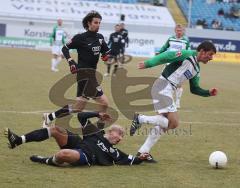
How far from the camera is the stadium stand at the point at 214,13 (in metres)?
53.6

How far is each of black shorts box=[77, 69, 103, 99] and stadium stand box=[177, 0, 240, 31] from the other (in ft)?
136

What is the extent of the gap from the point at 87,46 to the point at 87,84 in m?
0.79

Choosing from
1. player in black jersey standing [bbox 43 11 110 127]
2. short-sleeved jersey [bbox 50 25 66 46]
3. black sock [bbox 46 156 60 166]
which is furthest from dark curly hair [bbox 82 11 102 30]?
short-sleeved jersey [bbox 50 25 66 46]

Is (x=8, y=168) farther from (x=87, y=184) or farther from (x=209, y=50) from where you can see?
(x=209, y=50)

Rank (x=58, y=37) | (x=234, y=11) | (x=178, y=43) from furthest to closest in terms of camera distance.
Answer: (x=234, y=11) → (x=58, y=37) → (x=178, y=43)

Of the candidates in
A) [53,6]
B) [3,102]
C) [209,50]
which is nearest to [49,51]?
[53,6]

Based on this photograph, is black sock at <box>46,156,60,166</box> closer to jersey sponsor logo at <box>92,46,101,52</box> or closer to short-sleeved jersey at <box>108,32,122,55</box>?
jersey sponsor logo at <box>92,46,101,52</box>

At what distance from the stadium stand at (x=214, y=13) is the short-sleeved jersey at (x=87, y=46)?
136ft

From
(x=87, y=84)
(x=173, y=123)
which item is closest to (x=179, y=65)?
(x=173, y=123)

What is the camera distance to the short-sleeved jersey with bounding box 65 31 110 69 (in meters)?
11.8

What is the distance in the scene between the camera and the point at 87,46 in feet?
38.7

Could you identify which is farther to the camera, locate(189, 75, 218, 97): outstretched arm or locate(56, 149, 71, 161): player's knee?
locate(189, 75, 218, 97): outstretched arm

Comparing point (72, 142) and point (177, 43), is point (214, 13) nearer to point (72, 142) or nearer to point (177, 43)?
point (177, 43)

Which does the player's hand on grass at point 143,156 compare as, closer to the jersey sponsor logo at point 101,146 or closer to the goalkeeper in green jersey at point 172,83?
the goalkeeper in green jersey at point 172,83
